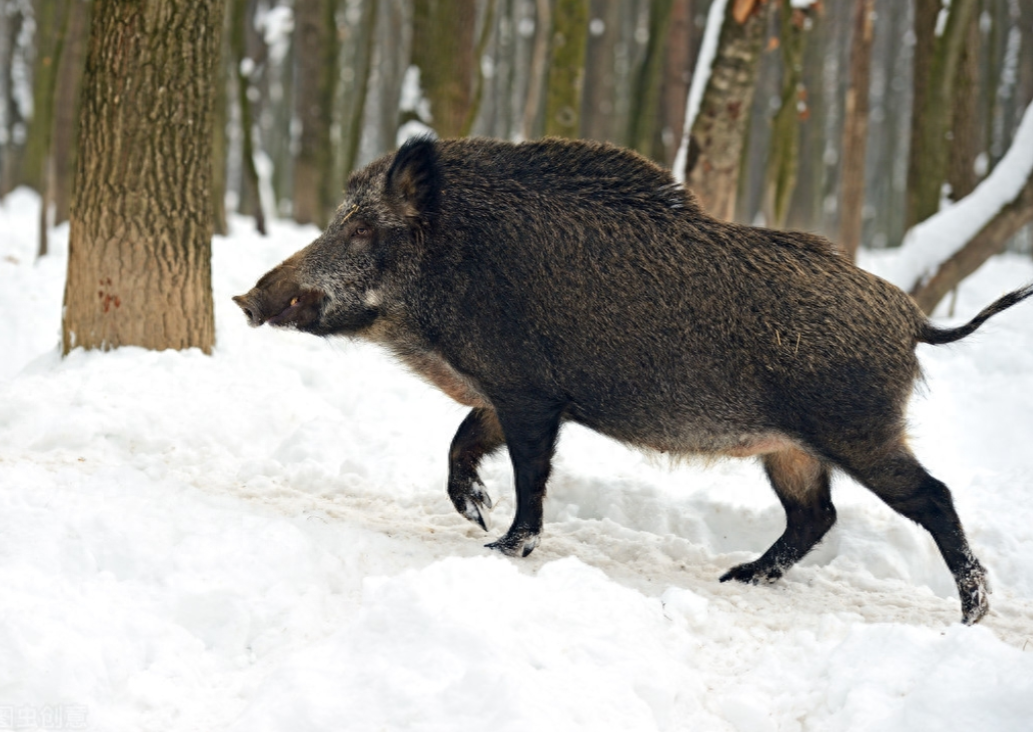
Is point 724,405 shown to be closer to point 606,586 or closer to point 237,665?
point 606,586

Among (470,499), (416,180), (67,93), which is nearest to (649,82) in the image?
(67,93)

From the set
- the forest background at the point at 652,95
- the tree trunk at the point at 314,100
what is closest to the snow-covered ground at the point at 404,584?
the forest background at the point at 652,95

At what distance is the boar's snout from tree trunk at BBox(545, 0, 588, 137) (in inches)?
217

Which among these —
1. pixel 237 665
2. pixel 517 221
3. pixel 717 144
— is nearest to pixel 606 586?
pixel 237 665

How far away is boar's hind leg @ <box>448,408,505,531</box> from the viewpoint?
4.92 meters

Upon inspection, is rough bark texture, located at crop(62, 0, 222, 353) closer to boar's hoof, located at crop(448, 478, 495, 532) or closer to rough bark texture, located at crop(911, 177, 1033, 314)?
boar's hoof, located at crop(448, 478, 495, 532)

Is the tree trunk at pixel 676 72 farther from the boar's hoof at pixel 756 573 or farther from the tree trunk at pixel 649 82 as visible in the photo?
the boar's hoof at pixel 756 573

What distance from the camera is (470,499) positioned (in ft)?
16.2

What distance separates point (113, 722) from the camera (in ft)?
9.07

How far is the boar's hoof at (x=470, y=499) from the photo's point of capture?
4.89 metres

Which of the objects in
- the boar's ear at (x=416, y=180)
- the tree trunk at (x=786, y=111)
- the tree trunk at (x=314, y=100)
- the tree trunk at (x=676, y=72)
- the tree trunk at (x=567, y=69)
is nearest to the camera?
the boar's ear at (x=416, y=180)

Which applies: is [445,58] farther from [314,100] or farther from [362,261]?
[362,261]

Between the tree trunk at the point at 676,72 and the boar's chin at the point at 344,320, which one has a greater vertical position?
the tree trunk at the point at 676,72

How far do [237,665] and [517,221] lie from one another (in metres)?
2.28
